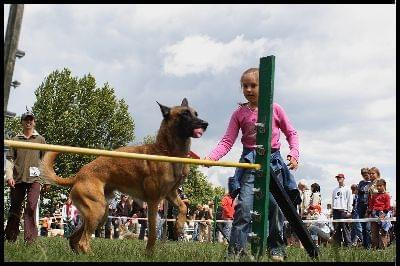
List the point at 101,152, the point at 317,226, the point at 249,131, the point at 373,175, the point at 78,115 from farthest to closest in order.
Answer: the point at 78,115 < the point at 317,226 < the point at 373,175 < the point at 249,131 < the point at 101,152

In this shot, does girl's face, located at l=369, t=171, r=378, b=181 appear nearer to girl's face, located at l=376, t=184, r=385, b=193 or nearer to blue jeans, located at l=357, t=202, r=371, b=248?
girl's face, located at l=376, t=184, r=385, b=193

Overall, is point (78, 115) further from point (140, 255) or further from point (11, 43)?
point (11, 43)

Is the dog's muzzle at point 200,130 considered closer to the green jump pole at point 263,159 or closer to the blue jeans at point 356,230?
the green jump pole at point 263,159

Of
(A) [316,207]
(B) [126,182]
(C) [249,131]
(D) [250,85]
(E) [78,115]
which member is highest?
(E) [78,115]

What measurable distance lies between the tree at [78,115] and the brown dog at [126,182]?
98.3 feet

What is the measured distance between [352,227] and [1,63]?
33.8ft

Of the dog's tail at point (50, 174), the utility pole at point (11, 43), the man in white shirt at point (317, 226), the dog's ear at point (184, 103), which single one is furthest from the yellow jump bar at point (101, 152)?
the man in white shirt at point (317, 226)

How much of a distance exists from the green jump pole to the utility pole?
7.48 ft

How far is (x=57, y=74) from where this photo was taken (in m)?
38.6

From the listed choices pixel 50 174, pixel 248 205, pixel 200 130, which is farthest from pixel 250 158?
pixel 50 174

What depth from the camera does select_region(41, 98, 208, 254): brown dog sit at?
5855 millimetres

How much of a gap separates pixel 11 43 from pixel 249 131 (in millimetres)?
2632

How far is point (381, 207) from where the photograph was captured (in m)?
10.9

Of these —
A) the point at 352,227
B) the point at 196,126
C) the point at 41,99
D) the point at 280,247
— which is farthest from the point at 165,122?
the point at 41,99
